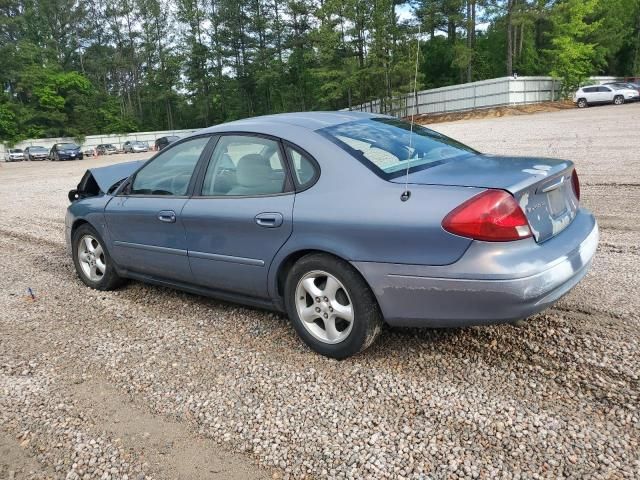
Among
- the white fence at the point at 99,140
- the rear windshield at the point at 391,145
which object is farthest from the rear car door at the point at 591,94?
the white fence at the point at 99,140

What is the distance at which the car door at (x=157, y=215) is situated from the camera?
4048 mm

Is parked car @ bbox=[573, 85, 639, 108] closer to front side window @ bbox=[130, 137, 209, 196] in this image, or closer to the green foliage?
the green foliage

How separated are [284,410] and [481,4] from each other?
167 ft

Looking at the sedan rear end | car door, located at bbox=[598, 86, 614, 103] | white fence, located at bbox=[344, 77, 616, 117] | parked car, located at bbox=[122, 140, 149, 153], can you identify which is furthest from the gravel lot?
parked car, located at bbox=[122, 140, 149, 153]

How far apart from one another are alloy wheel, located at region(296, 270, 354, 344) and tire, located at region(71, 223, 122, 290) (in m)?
2.34

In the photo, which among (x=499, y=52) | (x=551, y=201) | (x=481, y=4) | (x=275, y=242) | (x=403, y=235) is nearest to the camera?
(x=403, y=235)

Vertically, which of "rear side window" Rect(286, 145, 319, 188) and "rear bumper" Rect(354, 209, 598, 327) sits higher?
"rear side window" Rect(286, 145, 319, 188)

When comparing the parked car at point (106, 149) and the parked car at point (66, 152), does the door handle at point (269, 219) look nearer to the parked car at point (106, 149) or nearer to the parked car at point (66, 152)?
the parked car at point (66, 152)

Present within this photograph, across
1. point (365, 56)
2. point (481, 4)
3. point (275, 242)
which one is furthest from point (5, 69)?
point (275, 242)

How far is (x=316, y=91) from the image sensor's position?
57.2m

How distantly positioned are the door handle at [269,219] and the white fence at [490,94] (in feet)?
108

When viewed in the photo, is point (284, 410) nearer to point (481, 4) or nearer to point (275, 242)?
point (275, 242)

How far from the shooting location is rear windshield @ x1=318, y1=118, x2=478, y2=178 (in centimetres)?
319

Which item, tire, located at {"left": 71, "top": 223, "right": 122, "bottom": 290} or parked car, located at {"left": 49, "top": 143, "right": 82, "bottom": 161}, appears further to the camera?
parked car, located at {"left": 49, "top": 143, "right": 82, "bottom": 161}
